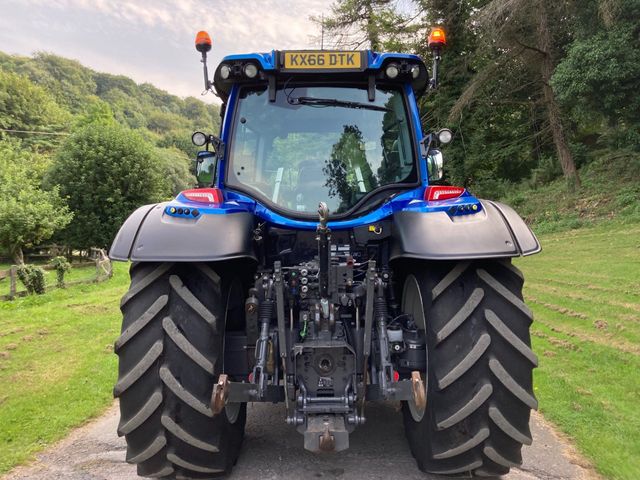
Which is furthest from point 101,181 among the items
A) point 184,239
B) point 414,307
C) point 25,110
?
point 25,110

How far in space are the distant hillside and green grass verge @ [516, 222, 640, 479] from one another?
7274cm

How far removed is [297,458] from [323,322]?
1063mm

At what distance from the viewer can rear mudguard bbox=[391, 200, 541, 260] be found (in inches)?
91.2

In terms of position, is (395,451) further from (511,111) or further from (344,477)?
(511,111)

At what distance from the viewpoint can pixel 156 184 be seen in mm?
32500

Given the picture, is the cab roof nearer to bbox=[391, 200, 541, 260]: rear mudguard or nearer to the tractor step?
bbox=[391, 200, 541, 260]: rear mudguard

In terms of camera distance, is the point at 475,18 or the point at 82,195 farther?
the point at 82,195

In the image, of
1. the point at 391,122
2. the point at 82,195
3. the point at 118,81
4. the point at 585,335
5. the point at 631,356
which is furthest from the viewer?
the point at 118,81

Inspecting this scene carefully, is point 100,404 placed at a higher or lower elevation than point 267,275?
lower

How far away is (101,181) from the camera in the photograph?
31.1 meters

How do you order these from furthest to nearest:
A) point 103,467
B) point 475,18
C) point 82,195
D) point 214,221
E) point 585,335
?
point 82,195 → point 475,18 → point 585,335 → point 103,467 → point 214,221

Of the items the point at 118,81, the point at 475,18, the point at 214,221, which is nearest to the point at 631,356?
the point at 214,221

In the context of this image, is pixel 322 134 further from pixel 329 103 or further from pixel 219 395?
pixel 219 395

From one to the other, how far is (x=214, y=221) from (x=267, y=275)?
1.61 ft
